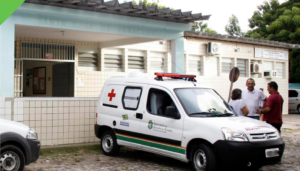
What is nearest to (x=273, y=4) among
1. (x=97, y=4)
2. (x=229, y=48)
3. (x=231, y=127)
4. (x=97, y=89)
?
(x=229, y=48)

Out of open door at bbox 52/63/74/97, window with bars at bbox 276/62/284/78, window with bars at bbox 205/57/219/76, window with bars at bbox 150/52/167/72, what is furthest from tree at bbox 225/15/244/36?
open door at bbox 52/63/74/97

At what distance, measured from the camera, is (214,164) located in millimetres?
6980

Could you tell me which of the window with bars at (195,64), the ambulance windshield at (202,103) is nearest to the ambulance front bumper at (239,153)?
the ambulance windshield at (202,103)

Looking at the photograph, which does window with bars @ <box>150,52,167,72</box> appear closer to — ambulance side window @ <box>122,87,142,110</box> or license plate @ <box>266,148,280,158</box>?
ambulance side window @ <box>122,87,142,110</box>

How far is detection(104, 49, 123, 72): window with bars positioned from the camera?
1521cm

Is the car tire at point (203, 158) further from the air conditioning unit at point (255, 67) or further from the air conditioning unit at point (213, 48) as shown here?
the air conditioning unit at point (255, 67)

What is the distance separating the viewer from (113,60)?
1546cm

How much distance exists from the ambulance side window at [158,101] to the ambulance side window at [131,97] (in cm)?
34

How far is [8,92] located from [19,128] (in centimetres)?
288

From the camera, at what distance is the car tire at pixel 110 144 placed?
9.11 meters

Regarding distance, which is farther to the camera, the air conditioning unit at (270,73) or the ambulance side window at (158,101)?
the air conditioning unit at (270,73)

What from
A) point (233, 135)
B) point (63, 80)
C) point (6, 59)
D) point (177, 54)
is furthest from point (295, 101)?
point (6, 59)

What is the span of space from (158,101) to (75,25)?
3.76m

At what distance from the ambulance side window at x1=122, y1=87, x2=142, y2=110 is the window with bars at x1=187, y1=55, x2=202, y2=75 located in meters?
9.43
